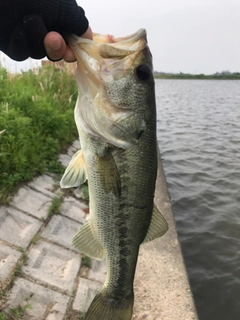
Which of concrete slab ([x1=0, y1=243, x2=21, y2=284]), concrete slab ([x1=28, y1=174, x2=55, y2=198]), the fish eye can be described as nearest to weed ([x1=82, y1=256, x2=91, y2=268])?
concrete slab ([x1=0, y1=243, x2=21, y2=284])

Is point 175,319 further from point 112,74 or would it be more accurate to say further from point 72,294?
point 112,74

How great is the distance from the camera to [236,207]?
7910mm

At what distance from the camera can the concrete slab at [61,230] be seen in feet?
14.2

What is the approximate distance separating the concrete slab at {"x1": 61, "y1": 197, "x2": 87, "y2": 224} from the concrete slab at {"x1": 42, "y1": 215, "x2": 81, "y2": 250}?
0.44 feet

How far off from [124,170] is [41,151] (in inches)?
159

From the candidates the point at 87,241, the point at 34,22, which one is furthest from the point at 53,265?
the point at 34,22

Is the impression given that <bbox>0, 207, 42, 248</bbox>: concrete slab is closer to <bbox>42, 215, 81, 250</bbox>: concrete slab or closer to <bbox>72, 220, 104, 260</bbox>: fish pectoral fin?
<bbox>42, 215, 81, 250</bbox>: concrete slab

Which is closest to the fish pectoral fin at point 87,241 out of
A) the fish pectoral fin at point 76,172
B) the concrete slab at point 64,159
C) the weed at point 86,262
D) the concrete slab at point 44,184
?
the fish pectoral fin at point 76,172

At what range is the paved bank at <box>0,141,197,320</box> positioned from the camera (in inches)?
134

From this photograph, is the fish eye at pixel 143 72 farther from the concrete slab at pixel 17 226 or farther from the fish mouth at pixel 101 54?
the concrete slab at pixel 17 226

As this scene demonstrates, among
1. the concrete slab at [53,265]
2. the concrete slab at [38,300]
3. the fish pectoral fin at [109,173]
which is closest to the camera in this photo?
the fish pectoral fin at [109,173]

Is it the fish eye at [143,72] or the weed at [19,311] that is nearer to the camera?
the fish eye at [143,72]

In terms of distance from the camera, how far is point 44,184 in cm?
540

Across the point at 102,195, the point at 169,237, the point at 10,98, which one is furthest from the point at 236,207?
the point at 102,195
